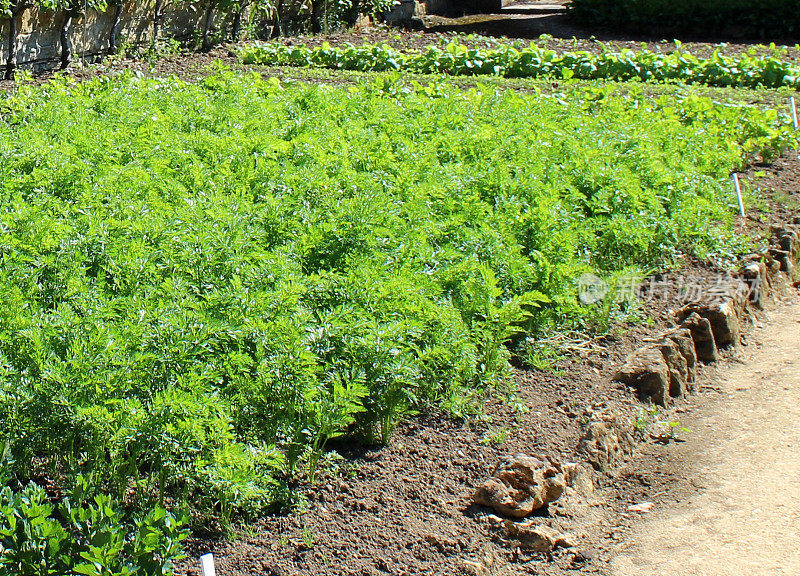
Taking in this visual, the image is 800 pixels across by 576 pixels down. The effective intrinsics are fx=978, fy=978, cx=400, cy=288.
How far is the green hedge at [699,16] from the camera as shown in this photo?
18.6 metres

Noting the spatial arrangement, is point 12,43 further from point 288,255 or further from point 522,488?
point 522,488

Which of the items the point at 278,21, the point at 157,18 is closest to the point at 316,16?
the point at 278,21

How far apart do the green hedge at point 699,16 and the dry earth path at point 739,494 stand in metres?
14.7

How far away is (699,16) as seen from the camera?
19484mm

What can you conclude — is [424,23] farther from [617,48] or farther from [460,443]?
[460,443]

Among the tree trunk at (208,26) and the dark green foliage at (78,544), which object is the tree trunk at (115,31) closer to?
the tree trunk at (208,26)

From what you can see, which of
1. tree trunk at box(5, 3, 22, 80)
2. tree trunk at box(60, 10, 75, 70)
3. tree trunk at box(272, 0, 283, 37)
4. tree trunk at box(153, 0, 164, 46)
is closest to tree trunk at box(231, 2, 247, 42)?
tree trunk at box(272, 0, 283, 37)

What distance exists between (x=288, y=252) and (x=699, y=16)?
16647 millimetres

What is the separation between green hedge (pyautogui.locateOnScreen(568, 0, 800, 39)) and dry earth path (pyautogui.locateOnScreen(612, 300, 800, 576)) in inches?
578

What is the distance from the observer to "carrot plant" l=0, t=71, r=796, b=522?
12.1 ft

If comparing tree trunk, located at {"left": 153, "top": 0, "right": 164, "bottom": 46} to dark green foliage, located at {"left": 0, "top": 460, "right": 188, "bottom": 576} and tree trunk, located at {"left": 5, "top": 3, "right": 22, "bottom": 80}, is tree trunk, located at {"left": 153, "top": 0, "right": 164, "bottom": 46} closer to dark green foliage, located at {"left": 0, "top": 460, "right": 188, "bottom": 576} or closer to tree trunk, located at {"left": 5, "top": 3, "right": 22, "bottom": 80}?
tree trunk, located at {"left": 5, "top": 3, "right": 22, "bottom": 80}

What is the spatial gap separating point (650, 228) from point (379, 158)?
1.98 metres

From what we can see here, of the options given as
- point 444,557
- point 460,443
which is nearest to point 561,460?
point 460,443

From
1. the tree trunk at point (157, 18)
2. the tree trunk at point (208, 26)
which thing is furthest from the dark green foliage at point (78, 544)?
the tree trunk at point (157, 18)
